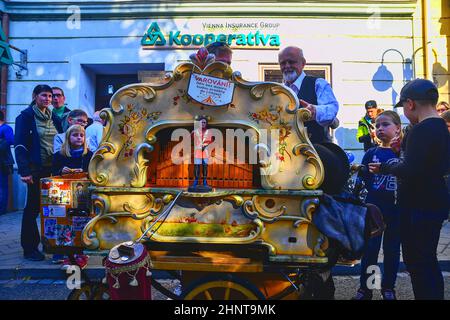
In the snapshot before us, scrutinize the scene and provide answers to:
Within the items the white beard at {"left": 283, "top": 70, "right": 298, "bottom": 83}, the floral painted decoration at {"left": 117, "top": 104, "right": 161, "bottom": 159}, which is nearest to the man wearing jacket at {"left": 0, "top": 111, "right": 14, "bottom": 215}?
the floral painted decoration at {"left": 117, "top": 104, "right": 161, "bottom": 159}

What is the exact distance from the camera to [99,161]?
2.46 meters

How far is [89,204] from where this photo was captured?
285 cm

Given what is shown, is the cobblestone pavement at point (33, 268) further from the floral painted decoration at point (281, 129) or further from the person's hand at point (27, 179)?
the floral painted decoration at point (281, 129)

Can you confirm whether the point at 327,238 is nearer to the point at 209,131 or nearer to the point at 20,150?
the point at 209,131

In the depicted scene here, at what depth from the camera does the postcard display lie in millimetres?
2838

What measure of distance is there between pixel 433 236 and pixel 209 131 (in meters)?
1.69

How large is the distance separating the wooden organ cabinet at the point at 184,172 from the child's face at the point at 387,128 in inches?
58.5

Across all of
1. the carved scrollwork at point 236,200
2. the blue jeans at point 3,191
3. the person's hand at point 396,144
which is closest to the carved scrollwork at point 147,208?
the carved scrollwork at point 236,200

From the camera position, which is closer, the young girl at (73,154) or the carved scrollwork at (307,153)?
the carved scrollwork at (307,153)

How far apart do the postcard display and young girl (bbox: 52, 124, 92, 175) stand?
1.28 meters

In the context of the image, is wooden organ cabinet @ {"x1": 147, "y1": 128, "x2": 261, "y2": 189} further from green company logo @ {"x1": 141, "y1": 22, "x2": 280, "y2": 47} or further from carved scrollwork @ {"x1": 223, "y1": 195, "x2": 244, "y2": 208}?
green company logo @ {"x1": 141, "y1": 22, "x2": 280, "y2": 47}

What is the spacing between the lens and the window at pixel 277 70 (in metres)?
7.88

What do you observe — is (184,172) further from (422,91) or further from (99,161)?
(422,91)

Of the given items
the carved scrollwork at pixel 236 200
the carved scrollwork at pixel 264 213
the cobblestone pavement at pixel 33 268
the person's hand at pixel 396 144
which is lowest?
the cobblestone pavement at pixel 33 268
